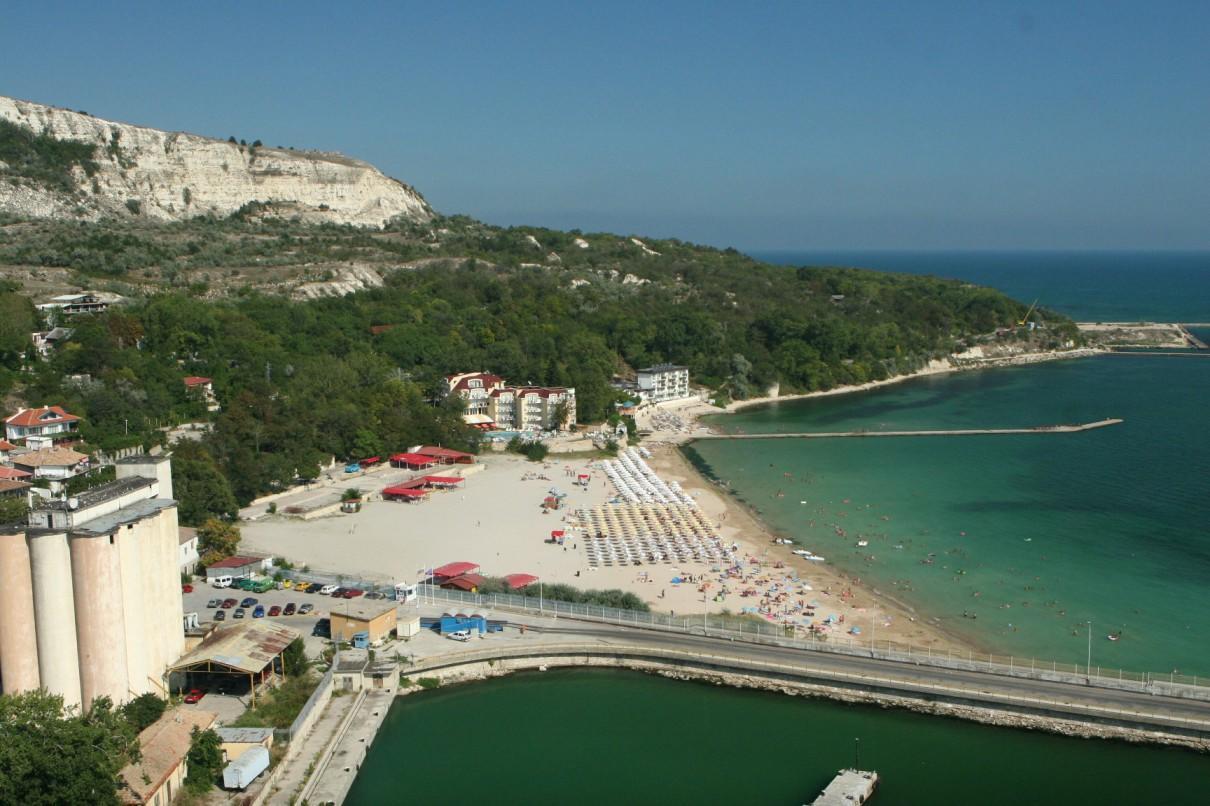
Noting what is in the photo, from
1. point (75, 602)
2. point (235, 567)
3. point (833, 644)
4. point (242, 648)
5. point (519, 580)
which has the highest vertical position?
point (75, 602)

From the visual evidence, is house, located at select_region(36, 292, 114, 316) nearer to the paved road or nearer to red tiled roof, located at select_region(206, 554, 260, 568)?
red tiled roof, located at select_region(206, 554, 260, 568)

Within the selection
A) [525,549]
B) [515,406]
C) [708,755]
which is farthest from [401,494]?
[708,755]

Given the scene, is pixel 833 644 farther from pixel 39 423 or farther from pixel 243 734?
pixel 39 423

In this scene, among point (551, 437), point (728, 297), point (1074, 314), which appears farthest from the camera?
point (1074, 314)

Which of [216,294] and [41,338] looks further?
[216,294]

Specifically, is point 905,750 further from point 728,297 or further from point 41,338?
point 728,297

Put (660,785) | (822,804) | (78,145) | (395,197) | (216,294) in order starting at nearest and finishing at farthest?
(822,804) < (660,785) < (216,294) < (78,145) < (395,197)

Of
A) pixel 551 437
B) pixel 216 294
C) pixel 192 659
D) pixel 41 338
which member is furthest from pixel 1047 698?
pixel 216 294
